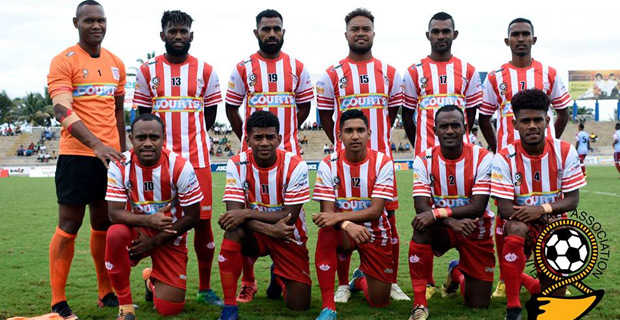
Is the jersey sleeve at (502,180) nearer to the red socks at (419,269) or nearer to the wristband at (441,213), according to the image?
the wristband at (441,213)

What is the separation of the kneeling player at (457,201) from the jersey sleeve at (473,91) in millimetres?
991

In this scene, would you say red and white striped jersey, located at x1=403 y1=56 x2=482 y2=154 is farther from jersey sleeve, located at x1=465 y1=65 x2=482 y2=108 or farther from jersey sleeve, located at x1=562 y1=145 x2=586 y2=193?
jersey sleeve, located at x1=562 y1=145 x2=586 y2=193

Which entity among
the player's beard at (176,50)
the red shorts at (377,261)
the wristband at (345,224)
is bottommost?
the red shorts at (377,261)

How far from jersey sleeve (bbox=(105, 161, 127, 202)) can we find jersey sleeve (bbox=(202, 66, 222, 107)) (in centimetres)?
117

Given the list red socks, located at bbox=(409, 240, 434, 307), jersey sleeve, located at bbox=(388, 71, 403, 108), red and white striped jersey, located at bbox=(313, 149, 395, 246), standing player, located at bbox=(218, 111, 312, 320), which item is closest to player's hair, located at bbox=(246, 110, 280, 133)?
standing player, located at bbox=(218, 111, 312, 320)

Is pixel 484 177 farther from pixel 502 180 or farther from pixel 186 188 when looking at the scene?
pixel 186 188

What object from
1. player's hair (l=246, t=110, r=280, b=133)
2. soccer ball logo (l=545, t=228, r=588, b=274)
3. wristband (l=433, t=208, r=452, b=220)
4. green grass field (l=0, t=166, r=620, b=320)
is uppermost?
player's hair (l=246, t=110, r=280, b=133)

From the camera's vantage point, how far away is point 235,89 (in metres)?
5.60

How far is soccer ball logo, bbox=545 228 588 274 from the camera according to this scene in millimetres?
3639

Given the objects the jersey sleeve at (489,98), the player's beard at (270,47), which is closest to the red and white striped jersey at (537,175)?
the jersey sleeve at (489,98)

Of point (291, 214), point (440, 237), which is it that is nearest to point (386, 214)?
point (440, 237)

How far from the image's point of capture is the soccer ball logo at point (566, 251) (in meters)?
3.64

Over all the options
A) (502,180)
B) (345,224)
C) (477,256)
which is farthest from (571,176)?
(345,224)

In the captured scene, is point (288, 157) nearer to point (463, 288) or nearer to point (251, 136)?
point (251, 136)
